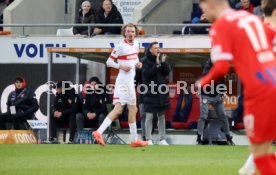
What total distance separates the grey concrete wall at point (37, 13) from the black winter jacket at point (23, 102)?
11.3 feet

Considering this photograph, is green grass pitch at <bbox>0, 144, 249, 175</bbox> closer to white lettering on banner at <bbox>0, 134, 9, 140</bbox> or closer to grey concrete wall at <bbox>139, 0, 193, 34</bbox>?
white lettering on banner at <bbox>0, 134, 9, 140</bbox>

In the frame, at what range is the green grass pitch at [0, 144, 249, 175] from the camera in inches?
484

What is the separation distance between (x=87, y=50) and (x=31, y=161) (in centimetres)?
→ 857

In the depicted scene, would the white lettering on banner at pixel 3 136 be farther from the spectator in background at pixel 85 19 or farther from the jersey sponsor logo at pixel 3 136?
the spectator in background at pixel 85 19

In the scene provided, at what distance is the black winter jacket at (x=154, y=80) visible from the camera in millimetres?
20547

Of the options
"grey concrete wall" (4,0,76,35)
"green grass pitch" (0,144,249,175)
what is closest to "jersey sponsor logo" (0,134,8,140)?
"grey concrete wall" (4,0,76,35)

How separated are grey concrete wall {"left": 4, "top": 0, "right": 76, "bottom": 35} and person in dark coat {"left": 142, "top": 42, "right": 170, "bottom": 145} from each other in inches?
263

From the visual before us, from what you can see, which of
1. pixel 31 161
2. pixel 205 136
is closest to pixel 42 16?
pixel 205 136

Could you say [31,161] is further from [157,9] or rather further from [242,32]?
[157,9]

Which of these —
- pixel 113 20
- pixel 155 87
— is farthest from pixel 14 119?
pixel 155 87

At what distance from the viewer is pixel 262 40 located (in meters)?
7.73

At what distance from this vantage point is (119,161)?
14.1m

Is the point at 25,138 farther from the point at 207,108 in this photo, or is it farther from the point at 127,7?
the point at 127,7

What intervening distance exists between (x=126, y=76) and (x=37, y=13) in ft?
31.8
